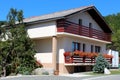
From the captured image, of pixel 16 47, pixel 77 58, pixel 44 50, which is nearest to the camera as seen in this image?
pixel 16 47

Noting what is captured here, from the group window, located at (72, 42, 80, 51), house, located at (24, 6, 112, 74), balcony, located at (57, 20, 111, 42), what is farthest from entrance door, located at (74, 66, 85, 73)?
balcony, located at (57, 20, 111, 42)

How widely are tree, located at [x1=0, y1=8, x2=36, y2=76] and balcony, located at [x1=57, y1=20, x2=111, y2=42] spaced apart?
3583 mm

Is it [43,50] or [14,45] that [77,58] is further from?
[14,45]

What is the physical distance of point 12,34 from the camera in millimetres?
28672

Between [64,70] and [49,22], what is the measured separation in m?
5.10

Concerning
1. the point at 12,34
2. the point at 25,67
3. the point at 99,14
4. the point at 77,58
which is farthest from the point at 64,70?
the point at 99,14

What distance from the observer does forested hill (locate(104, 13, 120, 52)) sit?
7650 centimetres

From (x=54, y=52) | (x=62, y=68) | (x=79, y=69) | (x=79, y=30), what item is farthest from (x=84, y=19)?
(x=62, y=68)

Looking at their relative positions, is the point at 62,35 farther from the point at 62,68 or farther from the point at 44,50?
the point at 44,50

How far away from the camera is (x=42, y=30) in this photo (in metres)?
30.4

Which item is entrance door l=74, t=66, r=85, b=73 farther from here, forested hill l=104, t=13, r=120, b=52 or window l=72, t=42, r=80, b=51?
forested hill l=104, t=13, r=120, b=52

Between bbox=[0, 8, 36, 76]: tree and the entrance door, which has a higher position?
bbox=[0, 8, 36, 76]: tree

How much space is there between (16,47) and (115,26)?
5726 centimetres

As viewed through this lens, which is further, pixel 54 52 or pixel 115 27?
pixel 115 27
